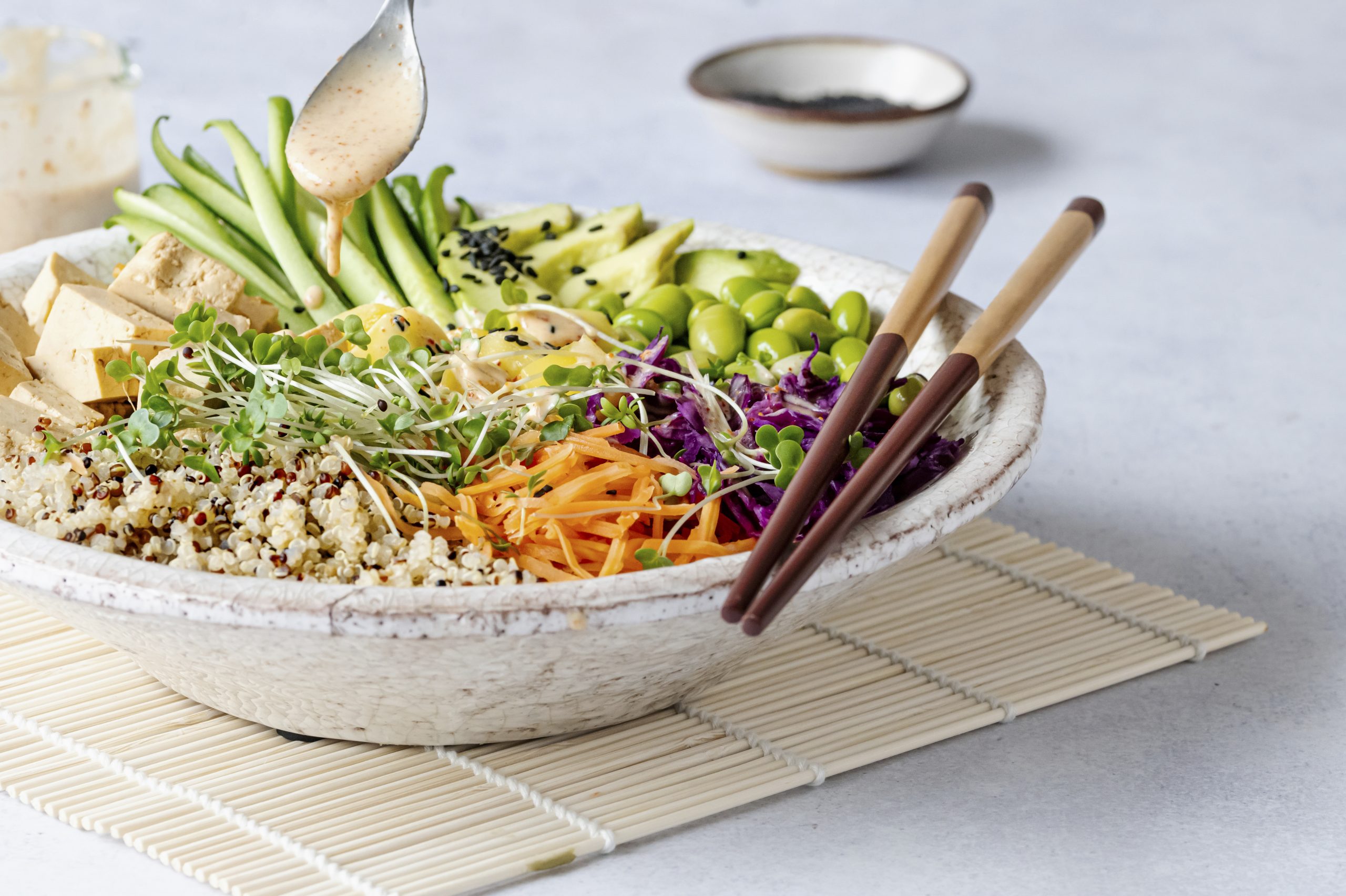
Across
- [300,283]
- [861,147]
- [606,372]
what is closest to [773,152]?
[861,147]

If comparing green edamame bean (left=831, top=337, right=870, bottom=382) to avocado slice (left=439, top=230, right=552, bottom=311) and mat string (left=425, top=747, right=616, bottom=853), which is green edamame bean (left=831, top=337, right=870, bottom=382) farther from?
mat string (left=425, top=747, right=616, bottom=853)

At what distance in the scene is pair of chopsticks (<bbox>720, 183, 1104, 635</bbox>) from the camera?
204 centimetres

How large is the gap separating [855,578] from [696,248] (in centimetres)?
177

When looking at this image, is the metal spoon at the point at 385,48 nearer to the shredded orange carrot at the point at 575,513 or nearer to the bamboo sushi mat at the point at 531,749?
the shredded orange carrot at the point at 575,513

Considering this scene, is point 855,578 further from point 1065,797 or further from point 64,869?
point 64,869

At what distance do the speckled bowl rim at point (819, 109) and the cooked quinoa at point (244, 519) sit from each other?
3.82m

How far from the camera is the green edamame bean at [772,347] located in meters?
3.18

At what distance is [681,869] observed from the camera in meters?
2.32

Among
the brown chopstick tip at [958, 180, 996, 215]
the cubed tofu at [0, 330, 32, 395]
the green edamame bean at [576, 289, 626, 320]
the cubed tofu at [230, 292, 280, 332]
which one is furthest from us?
the green edamame bean at [576, 289, 626, 320]

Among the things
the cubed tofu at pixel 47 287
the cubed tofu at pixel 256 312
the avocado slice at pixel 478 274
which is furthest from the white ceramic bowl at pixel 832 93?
the cubed tofu at pixel 47 287

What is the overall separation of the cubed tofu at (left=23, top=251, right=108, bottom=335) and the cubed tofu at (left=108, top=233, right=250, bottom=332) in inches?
4.1

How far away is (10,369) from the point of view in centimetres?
287

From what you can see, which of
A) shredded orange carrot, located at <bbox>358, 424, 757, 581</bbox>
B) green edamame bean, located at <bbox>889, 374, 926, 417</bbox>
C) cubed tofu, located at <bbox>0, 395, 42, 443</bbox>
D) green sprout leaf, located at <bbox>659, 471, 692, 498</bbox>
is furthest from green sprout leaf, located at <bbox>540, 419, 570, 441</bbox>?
cubed tofu, located at <bbox>0, 395, 42, 443</bbox>

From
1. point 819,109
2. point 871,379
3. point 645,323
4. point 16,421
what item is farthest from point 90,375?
point 819,109
